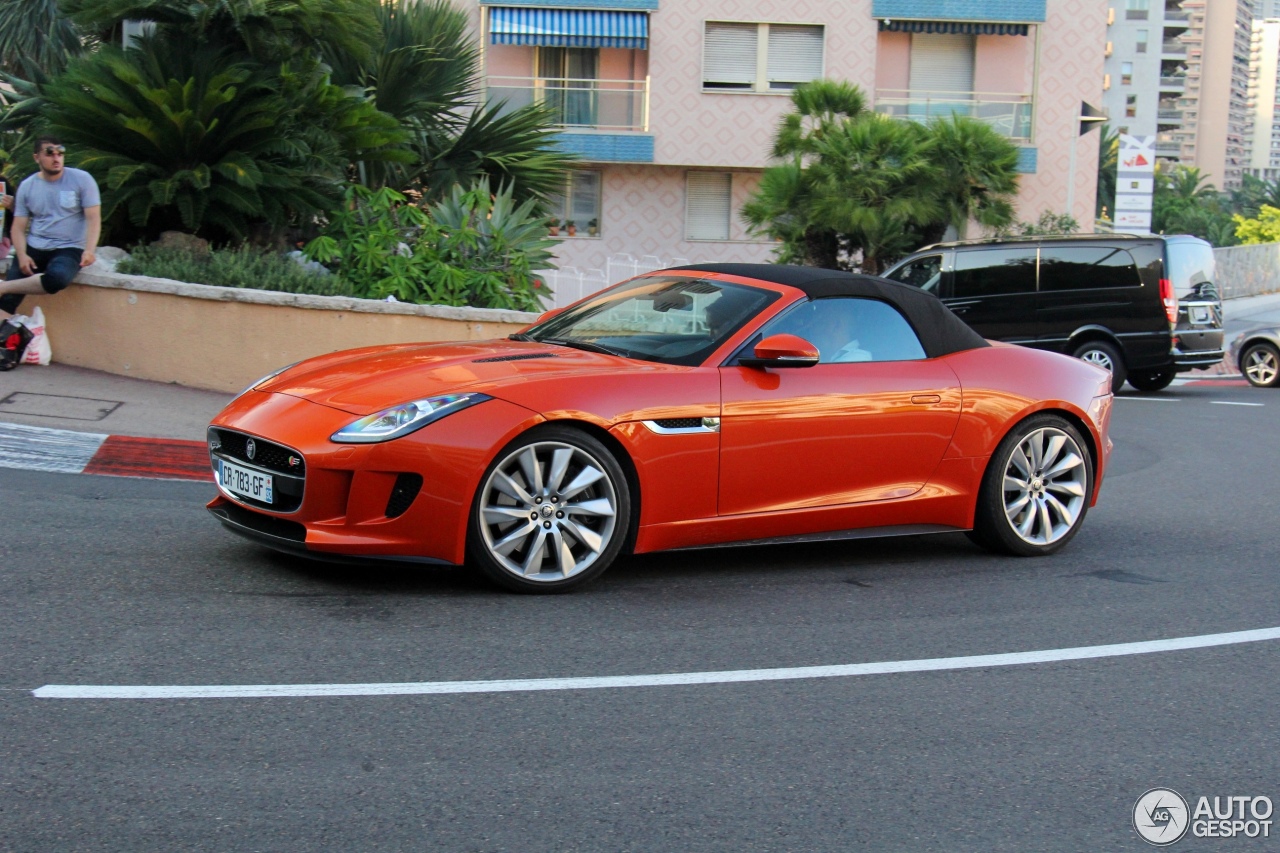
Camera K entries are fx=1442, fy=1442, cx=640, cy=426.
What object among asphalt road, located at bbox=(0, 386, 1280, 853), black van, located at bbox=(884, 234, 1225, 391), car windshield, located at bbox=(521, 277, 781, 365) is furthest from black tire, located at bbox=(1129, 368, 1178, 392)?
car windshield, located at bbox=(521, 277, 781, 365)

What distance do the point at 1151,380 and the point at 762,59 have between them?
15622 millimetres


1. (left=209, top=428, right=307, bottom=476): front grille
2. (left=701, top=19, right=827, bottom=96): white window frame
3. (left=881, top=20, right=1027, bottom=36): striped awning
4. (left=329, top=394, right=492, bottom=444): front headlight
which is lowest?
(left=209, top=428, right=307, bottom=476): front grille

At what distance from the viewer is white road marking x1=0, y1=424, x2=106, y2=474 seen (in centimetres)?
850

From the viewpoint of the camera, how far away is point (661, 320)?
22.6ft

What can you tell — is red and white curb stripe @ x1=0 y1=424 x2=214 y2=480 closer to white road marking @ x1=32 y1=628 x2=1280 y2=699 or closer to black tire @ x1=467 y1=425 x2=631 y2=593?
black tire @ x1=467 y1=425 x2=631 y2=593

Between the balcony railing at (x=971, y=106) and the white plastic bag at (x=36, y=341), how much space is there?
2325cm

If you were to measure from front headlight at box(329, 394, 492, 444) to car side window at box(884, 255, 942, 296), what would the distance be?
1207 cm

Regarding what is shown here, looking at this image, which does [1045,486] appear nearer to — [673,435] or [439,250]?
[673,435]

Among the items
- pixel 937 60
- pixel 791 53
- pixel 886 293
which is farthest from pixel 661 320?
pixel 937 60

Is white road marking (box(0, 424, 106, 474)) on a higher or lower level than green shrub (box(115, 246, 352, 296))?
lower

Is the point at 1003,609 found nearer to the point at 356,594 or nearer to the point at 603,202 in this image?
the point at 356,594

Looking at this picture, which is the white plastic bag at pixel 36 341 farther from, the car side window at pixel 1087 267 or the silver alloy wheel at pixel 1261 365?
the silver alloy wheel at pixel 1261 365

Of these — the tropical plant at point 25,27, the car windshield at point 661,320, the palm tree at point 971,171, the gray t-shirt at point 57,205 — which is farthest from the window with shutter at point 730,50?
the car windshield at point 661,320

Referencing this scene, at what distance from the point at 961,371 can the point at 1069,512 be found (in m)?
1.07
